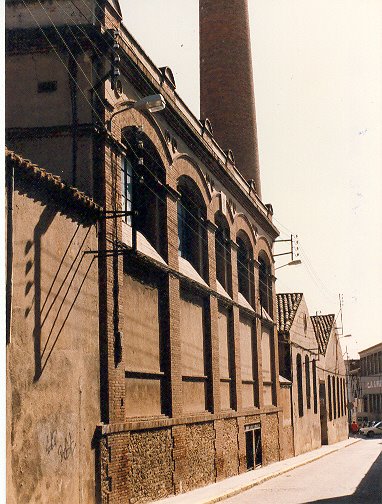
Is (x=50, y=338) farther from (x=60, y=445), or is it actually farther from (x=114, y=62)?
(x=114, y=62)

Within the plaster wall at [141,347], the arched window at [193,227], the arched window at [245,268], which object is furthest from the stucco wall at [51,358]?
the arched window at [245,268]

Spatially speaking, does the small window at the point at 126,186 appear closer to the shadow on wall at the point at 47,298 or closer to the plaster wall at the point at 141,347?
the plaster wall at the point at 141,347

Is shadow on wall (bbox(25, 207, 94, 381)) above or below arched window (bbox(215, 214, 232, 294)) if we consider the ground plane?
below

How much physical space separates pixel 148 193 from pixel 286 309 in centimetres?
1964

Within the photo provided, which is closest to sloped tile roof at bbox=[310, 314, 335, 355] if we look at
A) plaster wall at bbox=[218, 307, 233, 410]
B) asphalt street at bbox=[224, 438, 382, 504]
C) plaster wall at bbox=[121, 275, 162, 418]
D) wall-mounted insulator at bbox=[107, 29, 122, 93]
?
asphalt street at bbox=[224, 438, 382, 504]

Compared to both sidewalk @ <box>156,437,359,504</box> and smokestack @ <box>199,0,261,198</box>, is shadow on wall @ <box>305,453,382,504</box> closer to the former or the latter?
sidewalk @ <box>156,437,359,504</box>

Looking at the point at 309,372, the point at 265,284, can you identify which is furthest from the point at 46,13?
the point at 309,372

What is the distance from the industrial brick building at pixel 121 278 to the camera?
1159 centimetres

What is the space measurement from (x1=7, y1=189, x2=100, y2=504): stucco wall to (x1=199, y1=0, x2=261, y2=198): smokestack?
17.9m

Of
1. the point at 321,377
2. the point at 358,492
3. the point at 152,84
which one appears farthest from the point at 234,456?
the point at 321,377

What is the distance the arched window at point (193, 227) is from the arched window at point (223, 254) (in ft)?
7.48

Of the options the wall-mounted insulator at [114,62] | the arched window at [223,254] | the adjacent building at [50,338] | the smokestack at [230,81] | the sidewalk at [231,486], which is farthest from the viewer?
the smokestack at [230,81]

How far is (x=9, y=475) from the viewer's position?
9.39m

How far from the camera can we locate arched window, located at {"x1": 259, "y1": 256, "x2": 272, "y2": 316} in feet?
95.8
